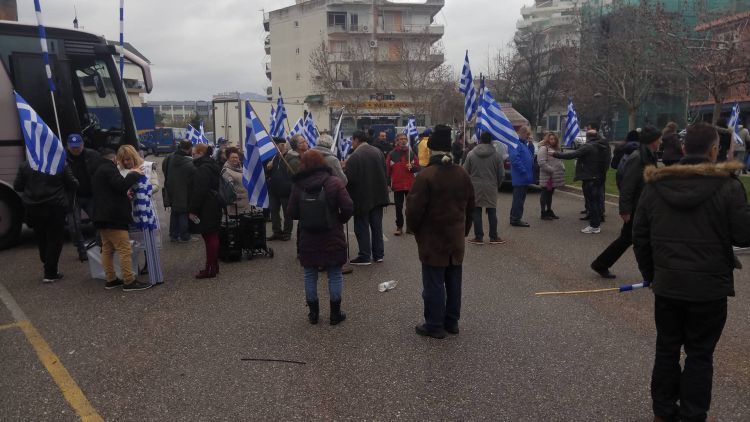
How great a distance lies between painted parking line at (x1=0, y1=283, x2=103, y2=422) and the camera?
12.8 ft

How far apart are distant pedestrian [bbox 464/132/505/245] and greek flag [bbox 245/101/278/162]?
3362 mm

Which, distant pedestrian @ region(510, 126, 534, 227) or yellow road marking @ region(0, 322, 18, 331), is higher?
distant pedestrian @ region(510, 126, 534, 227)

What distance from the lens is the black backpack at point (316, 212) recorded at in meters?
5.35

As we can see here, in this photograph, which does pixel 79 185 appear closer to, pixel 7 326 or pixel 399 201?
pixel 7 326

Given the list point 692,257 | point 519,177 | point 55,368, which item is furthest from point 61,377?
point 519,177

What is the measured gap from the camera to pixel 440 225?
199 inches

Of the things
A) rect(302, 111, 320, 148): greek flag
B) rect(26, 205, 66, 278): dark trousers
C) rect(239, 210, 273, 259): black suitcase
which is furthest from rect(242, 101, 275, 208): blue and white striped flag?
rect(302, 111, 320, 148): greek flag

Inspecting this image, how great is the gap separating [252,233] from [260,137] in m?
1.48

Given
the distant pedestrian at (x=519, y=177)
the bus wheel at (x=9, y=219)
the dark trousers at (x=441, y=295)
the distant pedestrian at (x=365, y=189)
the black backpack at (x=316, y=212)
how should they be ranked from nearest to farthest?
the dark trousers at (x=441, y=295), the black backpack at (x=316, y=212), the distant pedestrian at (x=365, y=189), the bus wheel at (x=9, y=219), the distant pedestrian at (x=519, y=177)

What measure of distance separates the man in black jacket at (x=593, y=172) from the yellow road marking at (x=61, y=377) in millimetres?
8252

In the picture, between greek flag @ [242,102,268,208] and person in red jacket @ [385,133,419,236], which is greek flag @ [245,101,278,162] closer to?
greek flag @ [242,102,268,208]

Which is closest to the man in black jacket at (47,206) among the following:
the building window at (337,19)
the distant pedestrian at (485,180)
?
the distant pedestrian at (485,180)

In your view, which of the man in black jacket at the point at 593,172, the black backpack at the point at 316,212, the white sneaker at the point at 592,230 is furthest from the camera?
the man in black jacket at the point at 593,172

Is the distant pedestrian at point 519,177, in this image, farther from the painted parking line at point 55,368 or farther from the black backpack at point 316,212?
the painted parking line at point 55,368
